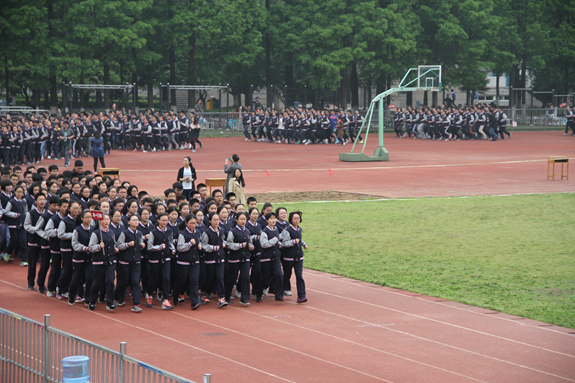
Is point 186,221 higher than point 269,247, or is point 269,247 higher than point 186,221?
point 186,221

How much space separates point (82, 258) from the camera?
37.0ft

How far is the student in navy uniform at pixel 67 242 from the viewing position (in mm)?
11547

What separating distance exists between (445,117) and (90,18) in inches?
956

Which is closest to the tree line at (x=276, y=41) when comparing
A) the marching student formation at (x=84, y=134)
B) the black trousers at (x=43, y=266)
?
the marching student formation at (x=84, y=134)

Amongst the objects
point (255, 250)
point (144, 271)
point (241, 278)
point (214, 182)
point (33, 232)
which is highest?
point (214, 182)

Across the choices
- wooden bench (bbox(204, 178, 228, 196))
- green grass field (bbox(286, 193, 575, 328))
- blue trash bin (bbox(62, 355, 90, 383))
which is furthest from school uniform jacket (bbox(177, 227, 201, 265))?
wooden bench (bbox(204, 178, 228, 196))

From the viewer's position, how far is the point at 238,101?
60531mm

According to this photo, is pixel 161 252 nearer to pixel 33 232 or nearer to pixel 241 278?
pixel 241 278

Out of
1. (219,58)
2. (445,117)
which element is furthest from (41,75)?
(445,117)

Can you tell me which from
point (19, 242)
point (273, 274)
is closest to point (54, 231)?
point (19, 242)

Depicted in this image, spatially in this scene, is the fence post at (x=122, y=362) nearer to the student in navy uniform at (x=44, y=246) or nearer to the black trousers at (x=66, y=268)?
the black trousers at (x=66, y=268)

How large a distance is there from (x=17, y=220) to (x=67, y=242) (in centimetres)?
313

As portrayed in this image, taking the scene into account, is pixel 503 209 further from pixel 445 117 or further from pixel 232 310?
pixel 445 117

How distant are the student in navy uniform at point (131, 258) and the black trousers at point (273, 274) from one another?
2.05 meters
